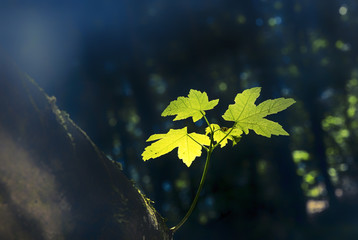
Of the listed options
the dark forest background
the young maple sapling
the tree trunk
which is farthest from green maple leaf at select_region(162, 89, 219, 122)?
the dark forest background

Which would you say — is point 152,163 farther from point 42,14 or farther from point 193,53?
point 42,14

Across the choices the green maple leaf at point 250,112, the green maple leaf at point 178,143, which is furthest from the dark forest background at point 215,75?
the green maple leaf at point 250,112

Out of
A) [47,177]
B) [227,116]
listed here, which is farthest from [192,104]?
[47,177]

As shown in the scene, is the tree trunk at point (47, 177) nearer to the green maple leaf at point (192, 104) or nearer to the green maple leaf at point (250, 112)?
the green maple leaf at point (192, 104)

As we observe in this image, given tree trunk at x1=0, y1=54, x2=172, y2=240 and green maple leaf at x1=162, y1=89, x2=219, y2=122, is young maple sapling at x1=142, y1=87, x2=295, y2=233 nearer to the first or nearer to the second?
green maple leaf at x1=162, y1=89, x2=219, y2=122

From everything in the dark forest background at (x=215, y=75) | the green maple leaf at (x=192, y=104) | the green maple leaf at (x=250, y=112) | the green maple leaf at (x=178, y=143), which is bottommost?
the green maple leaf at (x=250, y=112)

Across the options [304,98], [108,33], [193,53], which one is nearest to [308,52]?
[304,98]
